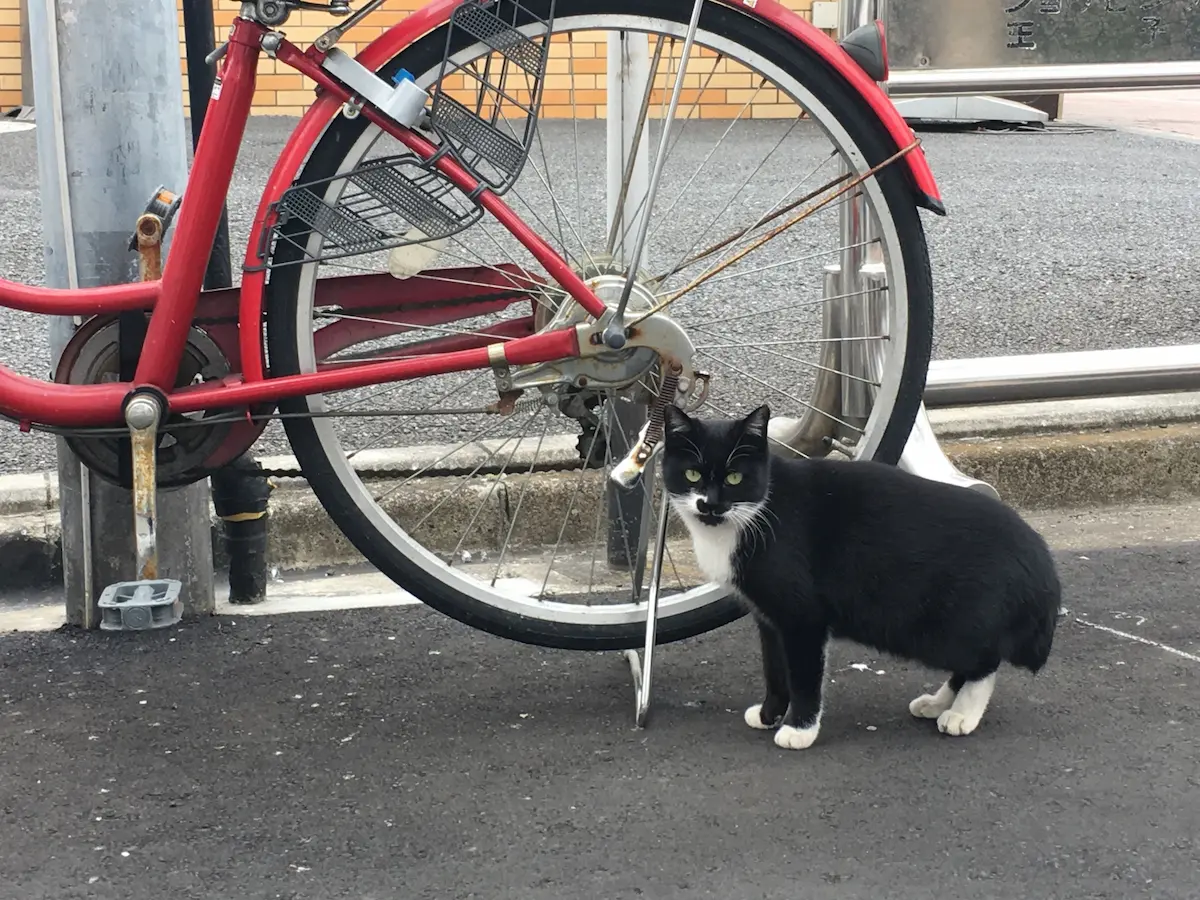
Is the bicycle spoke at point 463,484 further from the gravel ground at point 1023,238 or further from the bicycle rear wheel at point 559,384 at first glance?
the gravel ground at point 1023,238

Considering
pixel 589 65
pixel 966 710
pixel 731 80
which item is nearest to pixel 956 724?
pixel 966 710

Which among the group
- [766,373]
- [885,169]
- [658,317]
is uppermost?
[885,169]

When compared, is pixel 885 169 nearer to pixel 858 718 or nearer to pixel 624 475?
pixel 624 475

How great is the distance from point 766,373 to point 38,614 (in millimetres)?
2130

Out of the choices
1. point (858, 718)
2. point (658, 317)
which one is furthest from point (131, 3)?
point (858, 718)

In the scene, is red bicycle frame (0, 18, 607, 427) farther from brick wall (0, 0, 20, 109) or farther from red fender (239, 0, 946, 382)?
brick wall (0, 0, 20, 109)

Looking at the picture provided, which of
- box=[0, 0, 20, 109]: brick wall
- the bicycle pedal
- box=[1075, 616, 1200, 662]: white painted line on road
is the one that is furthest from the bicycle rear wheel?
box=[0, 0, 20, 109]: brick wall

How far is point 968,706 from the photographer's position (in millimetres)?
2488

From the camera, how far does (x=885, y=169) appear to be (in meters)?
2.49

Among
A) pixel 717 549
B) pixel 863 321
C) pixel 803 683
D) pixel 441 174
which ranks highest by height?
pixel 441 174

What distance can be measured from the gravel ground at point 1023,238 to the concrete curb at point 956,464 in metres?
0.43

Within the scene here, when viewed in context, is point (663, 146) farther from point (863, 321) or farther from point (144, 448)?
point (863, 321)

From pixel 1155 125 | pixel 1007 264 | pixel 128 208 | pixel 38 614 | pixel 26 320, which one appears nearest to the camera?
pixel 128 208

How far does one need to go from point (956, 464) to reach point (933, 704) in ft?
4.01
